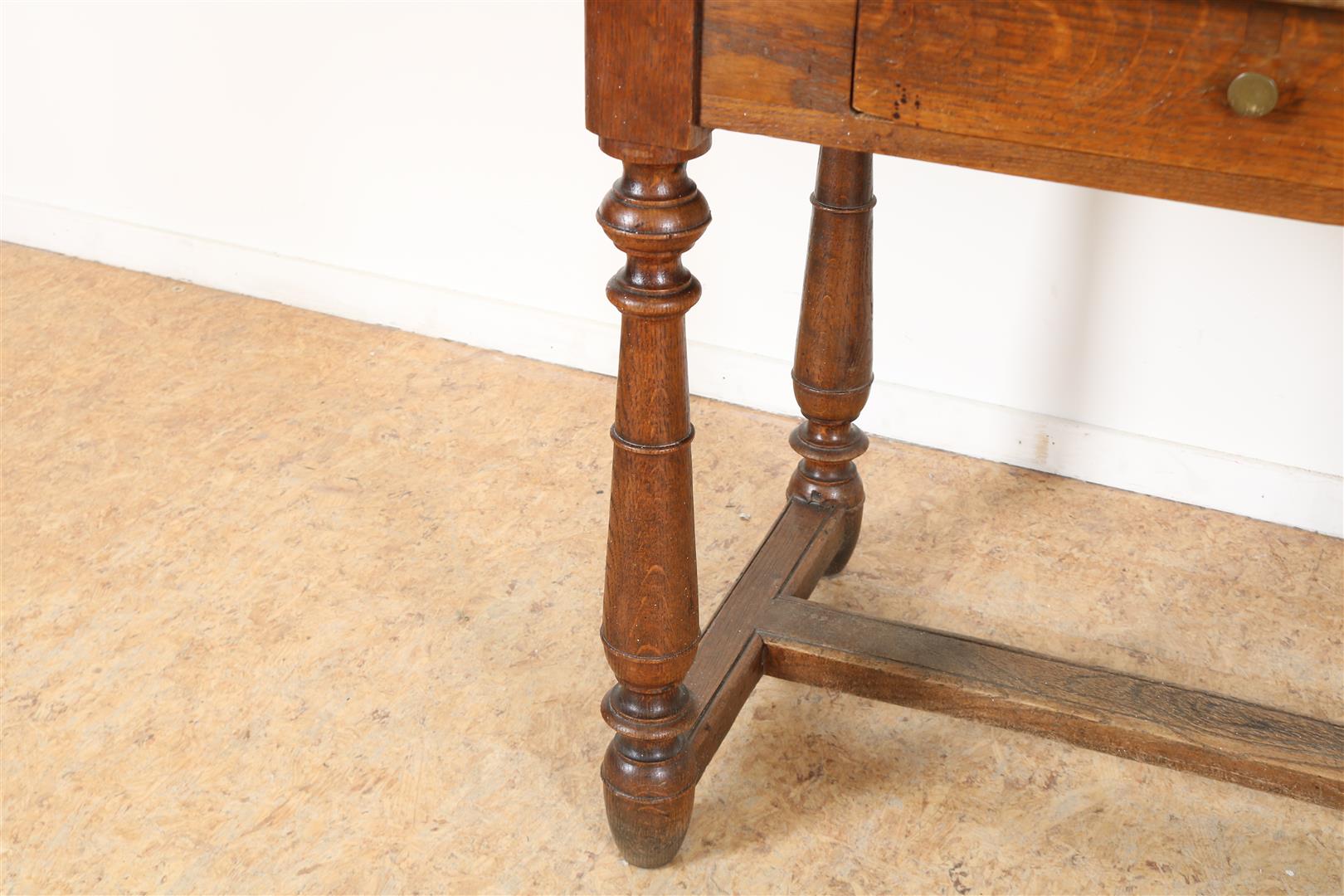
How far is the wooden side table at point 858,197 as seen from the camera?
931 millimetres

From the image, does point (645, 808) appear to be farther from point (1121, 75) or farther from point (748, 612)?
point (1121, 75)

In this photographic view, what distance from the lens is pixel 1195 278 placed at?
6.54 ft

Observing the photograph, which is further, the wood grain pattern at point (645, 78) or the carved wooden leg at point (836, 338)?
the carved wooden leg at point (836, 338)

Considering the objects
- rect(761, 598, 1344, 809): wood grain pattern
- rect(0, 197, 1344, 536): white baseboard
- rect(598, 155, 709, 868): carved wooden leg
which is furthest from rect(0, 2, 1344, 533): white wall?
rect(598, 155, 709, 868): carved wooden leg

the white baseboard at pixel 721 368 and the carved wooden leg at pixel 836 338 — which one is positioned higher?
the carved wooden leg at pixel 836 338

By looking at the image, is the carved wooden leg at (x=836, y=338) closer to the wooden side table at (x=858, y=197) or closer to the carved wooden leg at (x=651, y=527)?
the wooden side table at (x=858, y=197)

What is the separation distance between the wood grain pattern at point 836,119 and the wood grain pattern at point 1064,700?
620 millimetres

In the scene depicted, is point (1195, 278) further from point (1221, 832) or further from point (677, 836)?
point (677, 836)

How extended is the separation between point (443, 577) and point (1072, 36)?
1.18 meters

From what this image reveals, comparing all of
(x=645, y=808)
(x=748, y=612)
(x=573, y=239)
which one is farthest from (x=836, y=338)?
(x=573, y=239)

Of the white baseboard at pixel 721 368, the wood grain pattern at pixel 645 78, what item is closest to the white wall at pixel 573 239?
the white baseboard at pixel 721 368

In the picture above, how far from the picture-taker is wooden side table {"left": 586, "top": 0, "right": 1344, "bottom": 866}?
93 cm

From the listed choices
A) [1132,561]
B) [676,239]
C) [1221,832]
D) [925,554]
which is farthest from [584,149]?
[1221,832]

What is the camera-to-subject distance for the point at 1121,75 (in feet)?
3.10
